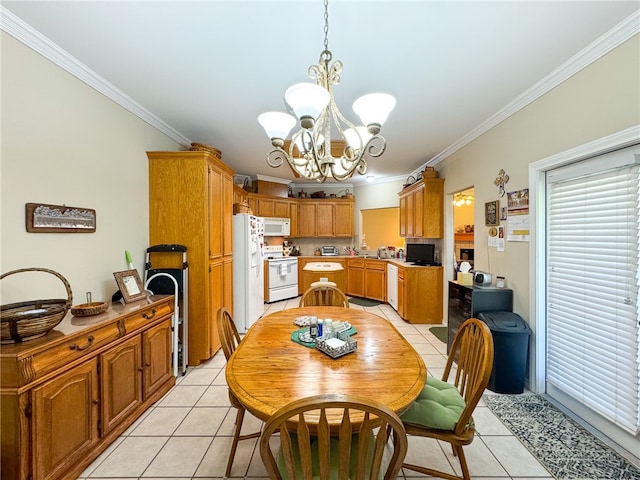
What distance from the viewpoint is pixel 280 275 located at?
17.5 feet

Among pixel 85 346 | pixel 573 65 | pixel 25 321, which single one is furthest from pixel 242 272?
pixel 573 65

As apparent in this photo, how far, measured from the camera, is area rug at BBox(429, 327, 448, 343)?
143 inches

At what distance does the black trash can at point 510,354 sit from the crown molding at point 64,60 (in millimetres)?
3819

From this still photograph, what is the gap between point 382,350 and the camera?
62.1 inches

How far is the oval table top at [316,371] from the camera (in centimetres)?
114

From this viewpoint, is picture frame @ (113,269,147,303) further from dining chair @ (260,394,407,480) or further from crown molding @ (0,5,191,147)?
dining chair @ (260,394,407,480)

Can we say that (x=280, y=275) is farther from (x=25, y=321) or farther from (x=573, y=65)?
(x=573, y=65)

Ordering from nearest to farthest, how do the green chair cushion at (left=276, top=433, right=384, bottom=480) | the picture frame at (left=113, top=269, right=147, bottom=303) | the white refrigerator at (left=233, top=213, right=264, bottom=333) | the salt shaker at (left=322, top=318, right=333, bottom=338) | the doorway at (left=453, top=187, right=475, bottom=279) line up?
1. the green chair cushion at (left=276, top=433, right=384, bottom=480)
2. the salt shaker at (left=322, top=318, right=333, bottom=338)
3. the picture frame at (left=113, top=269, right=147, bottom=303)
4. the white refrigerator at (left=233, top=213, right=264, bottom=333)
5. the doorway at (left=453, top=187, right=475, bottom=279)

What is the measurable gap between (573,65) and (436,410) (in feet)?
8.21

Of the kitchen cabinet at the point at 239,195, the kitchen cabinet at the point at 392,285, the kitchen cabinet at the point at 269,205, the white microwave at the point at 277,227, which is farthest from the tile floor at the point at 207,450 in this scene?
the kitchen cabinet at the point at 269,205

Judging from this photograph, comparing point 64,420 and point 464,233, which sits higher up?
point 464,233

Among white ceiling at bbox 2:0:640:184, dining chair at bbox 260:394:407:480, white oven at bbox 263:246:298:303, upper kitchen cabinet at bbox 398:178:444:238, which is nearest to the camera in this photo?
dining chair at bbox 260:394:407:480

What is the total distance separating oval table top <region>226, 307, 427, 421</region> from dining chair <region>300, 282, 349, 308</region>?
0.93 m

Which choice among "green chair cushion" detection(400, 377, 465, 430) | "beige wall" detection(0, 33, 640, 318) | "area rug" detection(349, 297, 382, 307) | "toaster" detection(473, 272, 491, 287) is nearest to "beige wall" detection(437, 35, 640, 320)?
"beige wall" detection(0, 33, 640, 318)
